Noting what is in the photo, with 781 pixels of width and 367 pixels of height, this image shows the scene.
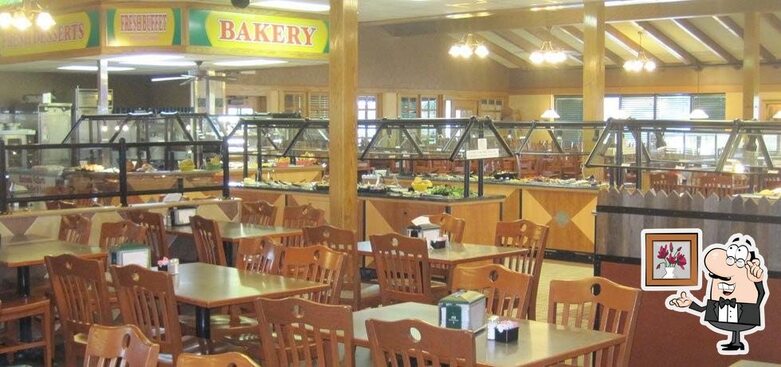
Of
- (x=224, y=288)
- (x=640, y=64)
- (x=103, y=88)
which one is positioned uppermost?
(x=640, y=64)

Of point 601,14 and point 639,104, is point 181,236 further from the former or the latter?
point 639,104

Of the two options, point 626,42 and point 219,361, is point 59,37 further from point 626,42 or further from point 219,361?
point 626,42

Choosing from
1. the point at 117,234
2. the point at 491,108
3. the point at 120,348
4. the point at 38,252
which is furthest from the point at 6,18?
the point at 491,108

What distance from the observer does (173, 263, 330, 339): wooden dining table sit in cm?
509

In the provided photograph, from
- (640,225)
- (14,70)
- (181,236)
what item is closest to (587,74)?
(181,236)

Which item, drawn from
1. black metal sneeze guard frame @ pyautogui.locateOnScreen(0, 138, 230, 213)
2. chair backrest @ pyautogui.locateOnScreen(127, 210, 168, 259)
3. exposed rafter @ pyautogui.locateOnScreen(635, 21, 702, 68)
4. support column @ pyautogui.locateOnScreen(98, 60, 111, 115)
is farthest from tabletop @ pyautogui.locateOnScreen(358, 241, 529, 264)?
exposed rafter @ pyautogui.locateOnScreen(635, 21, 702, 68)

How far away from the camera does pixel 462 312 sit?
4.27 metres

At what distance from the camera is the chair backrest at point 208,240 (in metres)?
7.55

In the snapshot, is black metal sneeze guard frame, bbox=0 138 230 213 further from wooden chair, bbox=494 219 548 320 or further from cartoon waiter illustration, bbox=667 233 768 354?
cartoon waiter illustration, bbox=667 233 768 354

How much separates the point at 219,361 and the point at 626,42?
18183mm

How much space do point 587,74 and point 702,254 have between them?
782 centimetres

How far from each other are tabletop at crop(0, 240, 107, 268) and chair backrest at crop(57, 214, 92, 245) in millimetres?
434

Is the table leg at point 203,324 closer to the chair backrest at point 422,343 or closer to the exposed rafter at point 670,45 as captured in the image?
the chair backrest at point 422,343

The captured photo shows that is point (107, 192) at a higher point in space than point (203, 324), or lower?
higher
